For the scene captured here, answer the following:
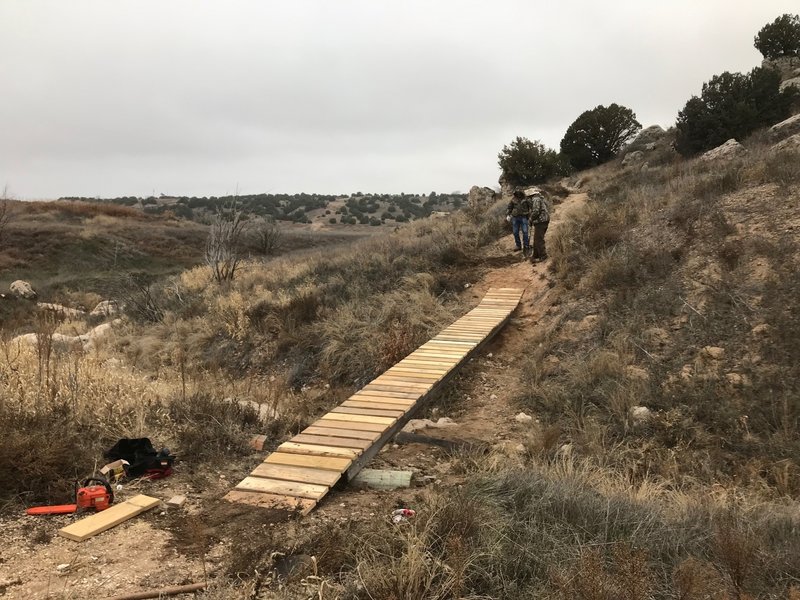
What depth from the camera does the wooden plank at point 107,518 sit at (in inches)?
119

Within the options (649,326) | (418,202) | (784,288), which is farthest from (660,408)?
(418,202)

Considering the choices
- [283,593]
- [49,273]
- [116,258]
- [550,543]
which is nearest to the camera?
[283,593]

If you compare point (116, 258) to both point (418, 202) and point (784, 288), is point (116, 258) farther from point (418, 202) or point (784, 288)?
Result: point (418, 202)

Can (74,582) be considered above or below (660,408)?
above

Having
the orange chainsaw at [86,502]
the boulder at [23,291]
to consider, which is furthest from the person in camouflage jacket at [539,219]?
the boulder at [23,291]

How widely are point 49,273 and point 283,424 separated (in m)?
28.8

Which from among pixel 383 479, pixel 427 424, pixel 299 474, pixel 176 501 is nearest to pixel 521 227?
pixel 427 424

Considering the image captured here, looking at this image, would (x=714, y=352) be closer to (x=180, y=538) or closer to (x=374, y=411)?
(x=374, y=411)

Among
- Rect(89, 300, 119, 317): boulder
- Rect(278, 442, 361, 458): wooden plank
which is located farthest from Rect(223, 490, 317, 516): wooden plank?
Rect(89, 300, 119, 317): boulder

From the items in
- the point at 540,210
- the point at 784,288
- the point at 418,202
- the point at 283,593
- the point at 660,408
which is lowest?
the point at 660,408

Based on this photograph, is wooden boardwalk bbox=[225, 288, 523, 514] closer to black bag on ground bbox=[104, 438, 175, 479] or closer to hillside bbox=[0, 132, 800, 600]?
hillside bbox=[0, 132, 800, 600]

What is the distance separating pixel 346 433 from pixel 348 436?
0.08 m

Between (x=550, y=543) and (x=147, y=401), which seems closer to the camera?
(x=550, y=543)

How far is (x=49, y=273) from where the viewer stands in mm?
28453
